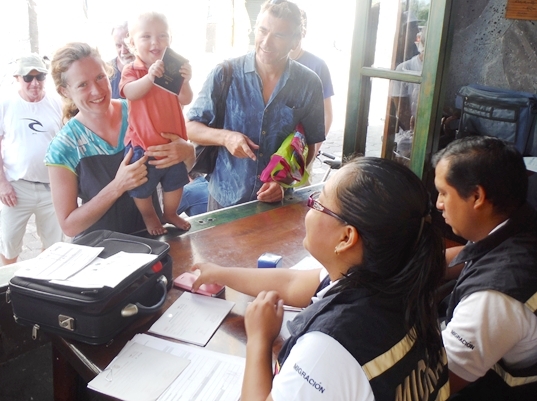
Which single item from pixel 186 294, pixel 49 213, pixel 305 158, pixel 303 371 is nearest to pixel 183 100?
pixel 305 158

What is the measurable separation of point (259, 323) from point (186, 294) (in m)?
0.41

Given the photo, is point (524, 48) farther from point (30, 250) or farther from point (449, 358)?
point (30, 250)

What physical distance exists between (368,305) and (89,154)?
1.41 m

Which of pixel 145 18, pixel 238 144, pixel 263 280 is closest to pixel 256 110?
pixel 238 144

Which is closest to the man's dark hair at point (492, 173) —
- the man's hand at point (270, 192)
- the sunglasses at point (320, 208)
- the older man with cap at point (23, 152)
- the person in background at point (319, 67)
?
the sunglasses at point (320, 208)

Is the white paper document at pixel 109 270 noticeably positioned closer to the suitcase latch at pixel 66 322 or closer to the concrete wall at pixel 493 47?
the suitcase latch at pixel 66 322

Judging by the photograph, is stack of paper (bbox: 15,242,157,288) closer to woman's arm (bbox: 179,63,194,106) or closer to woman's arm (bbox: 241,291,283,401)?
woman's arm (bbox: 241,291,283,401)

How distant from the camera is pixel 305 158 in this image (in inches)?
99.7

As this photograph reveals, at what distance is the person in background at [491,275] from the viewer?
47.3 inches

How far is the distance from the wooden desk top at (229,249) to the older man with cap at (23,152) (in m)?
1.84

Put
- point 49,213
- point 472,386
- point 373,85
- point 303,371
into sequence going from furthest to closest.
Result: point 49,213 → point 373,85 → point 472,386 → point 303,371

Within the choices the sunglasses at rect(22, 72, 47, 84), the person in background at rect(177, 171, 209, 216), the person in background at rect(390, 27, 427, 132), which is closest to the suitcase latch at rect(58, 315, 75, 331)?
the person in background at rect(390, 27, 427, 132)

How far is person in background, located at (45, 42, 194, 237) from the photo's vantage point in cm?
188

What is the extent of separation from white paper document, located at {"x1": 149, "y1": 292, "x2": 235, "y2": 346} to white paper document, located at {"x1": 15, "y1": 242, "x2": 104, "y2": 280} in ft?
0.90
